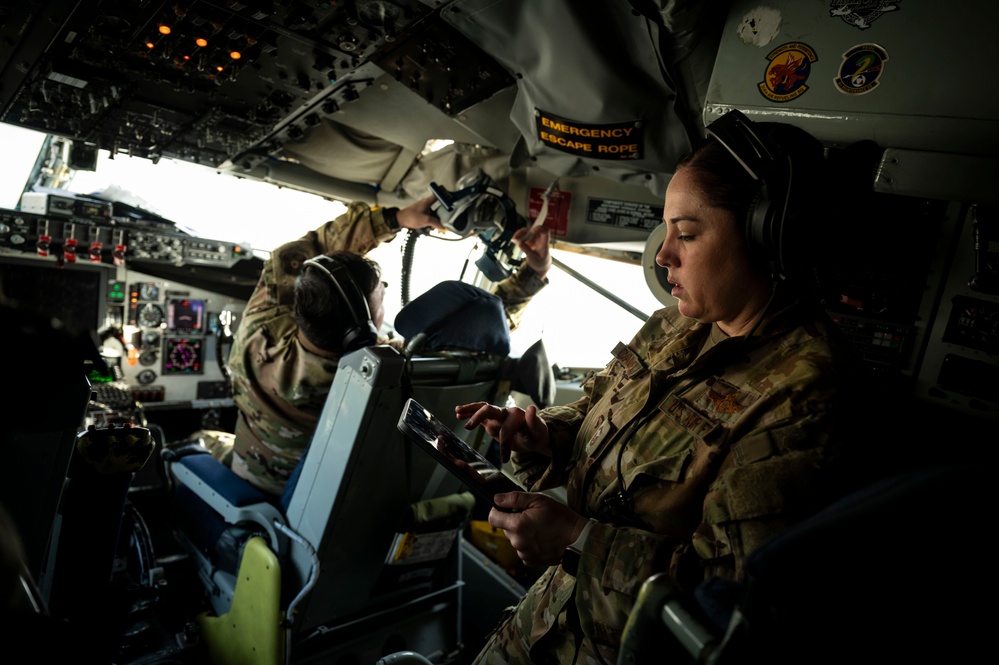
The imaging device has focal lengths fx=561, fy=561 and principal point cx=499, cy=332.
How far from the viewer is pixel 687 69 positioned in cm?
173

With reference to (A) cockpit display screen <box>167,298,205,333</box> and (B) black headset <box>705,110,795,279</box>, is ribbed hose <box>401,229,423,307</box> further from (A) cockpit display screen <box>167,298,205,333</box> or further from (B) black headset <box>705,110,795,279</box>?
(B) black headset <box>705,110,795,279</box>

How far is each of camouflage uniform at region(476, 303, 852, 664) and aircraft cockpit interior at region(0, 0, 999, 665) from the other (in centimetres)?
14

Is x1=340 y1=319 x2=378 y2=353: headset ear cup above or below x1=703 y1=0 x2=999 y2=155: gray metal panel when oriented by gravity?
below

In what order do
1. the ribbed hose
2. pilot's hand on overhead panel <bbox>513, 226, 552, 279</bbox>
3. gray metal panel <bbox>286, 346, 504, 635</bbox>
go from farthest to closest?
the ribbed hose, pilot's hand on overhead panel <bbox>513, 226, 552, 279</bbox>, gray metal panel <bbox>286, 346, 504, 635</bbox>

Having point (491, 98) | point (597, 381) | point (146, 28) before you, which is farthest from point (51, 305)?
point (597, 381)

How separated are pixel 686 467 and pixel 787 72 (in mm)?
1021

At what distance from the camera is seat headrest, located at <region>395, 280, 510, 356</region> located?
5.87 feet

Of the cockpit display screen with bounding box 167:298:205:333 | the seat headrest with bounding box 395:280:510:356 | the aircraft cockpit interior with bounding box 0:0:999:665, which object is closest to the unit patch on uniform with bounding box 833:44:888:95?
the aircraft cockpit interior with bounding box 0:0:999:665

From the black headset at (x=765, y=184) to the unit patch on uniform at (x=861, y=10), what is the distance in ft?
1.75

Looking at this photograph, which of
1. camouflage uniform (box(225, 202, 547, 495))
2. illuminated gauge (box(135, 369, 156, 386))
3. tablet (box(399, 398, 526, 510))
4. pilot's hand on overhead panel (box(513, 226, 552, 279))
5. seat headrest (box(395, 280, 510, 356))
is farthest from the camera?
illuminated gauge (box(135, 369, 156, 386))

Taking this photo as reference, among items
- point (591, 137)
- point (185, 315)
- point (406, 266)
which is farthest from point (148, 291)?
point (591, 137)

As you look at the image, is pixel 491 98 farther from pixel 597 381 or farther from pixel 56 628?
pixel 56 628

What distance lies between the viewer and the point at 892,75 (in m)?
1.22

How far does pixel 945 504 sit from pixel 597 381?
0.89 metres
